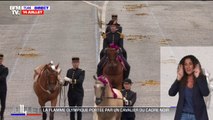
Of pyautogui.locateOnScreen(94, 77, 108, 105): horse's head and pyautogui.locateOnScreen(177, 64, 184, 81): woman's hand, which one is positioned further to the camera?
pyautogui.locateOnScreen(94, 77, 108, 105): horse's head

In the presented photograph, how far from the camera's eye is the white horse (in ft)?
39.8

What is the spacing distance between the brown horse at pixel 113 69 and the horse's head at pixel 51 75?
1.92 m

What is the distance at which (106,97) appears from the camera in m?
12.5

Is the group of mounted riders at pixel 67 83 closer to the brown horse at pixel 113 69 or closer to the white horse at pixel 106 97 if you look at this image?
the brown horse at pixel 113 69

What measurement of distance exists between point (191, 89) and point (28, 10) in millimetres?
35990

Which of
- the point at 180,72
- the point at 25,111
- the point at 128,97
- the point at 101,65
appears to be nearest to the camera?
the point at 180,72

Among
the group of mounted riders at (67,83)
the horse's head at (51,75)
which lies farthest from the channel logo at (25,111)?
the horse's head at (51,75)

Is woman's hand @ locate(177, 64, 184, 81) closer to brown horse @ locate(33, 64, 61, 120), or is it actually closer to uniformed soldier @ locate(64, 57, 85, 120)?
brown horse @ locate(33, 64, 61, 120)

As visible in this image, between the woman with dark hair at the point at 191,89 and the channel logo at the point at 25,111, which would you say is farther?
the channel logo at the point at 25,111

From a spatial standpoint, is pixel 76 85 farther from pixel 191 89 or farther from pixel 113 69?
pixel 191 89

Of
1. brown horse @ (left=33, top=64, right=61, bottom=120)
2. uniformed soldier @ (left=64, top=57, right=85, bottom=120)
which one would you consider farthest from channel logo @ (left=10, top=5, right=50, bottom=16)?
brown horse @ (left=33, top=64, right=61, bottom=120)

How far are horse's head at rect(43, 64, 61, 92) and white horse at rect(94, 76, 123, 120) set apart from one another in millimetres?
1813

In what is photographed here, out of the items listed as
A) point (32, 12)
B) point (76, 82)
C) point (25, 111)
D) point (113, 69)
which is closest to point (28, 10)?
point (32, 12)

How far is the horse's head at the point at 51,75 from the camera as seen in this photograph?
14.3 m
